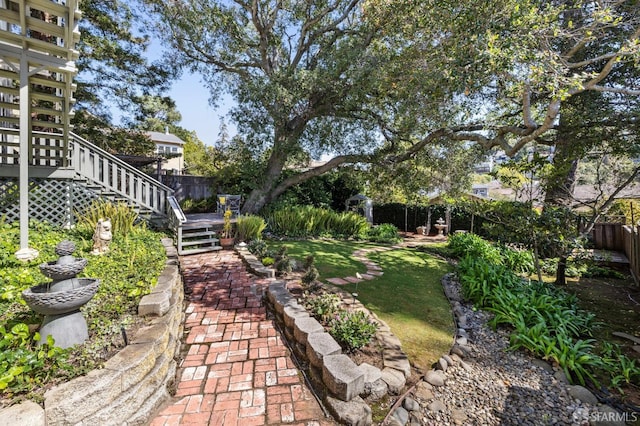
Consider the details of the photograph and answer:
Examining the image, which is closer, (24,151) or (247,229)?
(24,151)

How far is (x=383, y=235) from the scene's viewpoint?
1089 cm

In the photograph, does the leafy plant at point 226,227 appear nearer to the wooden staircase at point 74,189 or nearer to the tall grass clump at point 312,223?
the wooden staircase at point 74,189

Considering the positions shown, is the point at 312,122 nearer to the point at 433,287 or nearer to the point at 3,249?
the point at 433,287

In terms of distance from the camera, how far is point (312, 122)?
10562 millimetres

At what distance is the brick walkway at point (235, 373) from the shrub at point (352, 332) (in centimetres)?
57

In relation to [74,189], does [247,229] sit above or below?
below

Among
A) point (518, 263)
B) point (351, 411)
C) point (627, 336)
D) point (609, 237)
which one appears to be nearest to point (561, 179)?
point (518, 263)

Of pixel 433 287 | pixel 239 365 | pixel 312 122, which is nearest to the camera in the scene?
pixel 239 365

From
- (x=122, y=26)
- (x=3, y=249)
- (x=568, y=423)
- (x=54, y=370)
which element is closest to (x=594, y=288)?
(x=568, y=423)

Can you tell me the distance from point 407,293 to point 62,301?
452 centimetres

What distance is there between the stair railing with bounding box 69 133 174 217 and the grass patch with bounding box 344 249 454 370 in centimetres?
616

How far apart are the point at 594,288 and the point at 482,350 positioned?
182 inches

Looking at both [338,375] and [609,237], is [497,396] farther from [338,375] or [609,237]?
[609,237]

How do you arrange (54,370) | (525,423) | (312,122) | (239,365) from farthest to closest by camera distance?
(312,122) → (239,365) → (525,423) → (54,370)
